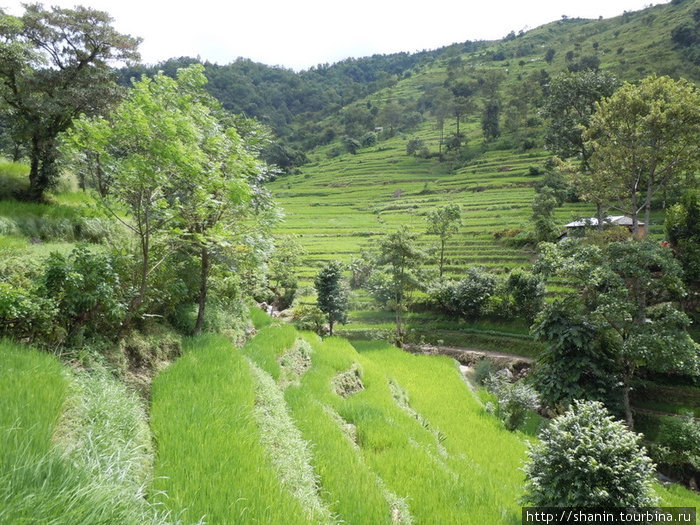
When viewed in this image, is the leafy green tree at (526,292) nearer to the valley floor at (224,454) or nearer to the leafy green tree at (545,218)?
the leafy green tree at (545,218)

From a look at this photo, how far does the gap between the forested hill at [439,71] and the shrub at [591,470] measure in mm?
62967

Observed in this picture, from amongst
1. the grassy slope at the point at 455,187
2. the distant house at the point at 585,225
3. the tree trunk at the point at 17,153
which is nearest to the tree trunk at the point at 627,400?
the grassy slope at the point at 455,187

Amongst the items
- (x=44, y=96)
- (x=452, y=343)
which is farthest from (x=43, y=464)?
(x=452, y=343)

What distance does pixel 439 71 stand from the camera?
124688 mm

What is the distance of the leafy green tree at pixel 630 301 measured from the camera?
11.7 metres

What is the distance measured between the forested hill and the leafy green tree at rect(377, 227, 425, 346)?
51.1 metres

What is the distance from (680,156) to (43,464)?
24002 millimetres

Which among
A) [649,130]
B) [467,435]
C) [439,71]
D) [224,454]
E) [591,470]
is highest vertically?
[439,71]

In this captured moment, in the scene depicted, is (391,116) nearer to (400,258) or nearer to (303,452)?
(400,258)

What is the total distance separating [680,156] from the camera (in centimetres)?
1680

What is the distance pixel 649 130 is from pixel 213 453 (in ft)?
72.3

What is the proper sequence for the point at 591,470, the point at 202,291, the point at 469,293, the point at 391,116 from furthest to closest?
the point at 391,116 → the point at 469,293 → the point at 202,291 → the point at 591,470

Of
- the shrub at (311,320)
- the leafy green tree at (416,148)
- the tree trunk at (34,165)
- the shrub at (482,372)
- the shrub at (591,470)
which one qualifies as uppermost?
the leafy green tree at (416,148)

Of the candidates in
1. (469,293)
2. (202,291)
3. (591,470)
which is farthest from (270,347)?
(469,293)
